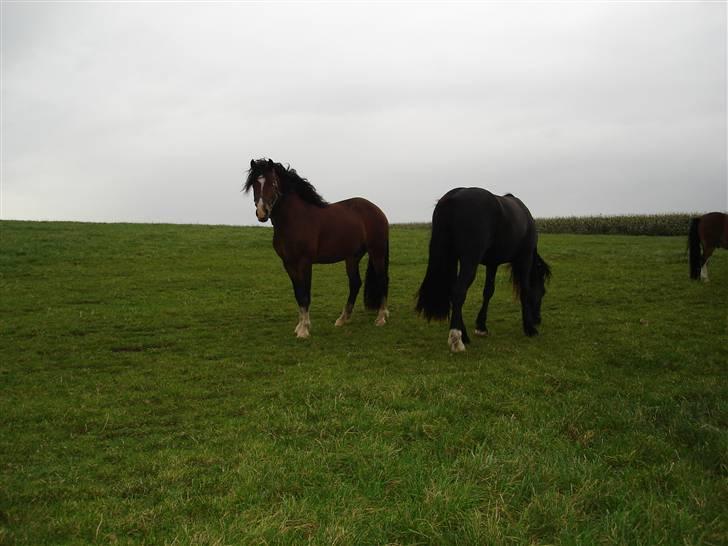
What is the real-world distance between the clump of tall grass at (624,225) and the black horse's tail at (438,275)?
33.5 m

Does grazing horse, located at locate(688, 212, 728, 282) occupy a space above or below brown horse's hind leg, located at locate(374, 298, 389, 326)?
above

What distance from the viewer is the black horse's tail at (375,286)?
10570 mm

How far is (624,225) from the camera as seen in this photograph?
3828cm

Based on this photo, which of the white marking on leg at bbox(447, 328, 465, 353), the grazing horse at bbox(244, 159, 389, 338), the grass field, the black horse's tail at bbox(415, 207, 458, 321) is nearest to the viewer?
the grass field

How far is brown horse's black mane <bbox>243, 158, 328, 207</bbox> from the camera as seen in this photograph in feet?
29.0

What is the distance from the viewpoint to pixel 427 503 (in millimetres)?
3182

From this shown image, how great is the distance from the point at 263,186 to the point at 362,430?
16.9ft

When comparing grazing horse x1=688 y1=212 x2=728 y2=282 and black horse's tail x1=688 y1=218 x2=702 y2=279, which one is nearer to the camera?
grazing horse x1=688 y1=212 x2=728 y2=282

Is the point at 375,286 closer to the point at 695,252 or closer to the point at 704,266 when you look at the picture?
the point at 695,252

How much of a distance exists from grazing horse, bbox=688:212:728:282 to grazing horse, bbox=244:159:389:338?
9.78m

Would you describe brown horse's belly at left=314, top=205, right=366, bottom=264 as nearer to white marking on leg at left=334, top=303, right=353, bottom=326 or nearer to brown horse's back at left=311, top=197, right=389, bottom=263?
brown horse's back at left=311, top=197, right=389, bottom=263

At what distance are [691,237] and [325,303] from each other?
408 inches

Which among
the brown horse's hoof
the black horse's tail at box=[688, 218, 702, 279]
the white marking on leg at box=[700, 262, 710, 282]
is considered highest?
the black horse's tail at box=[688, 218, 702, 279]

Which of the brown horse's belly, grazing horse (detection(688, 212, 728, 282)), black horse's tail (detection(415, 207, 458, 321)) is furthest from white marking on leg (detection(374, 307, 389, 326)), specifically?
grazing horse (detection(688, 212, 728, 282))
